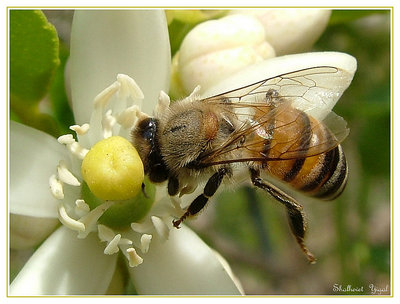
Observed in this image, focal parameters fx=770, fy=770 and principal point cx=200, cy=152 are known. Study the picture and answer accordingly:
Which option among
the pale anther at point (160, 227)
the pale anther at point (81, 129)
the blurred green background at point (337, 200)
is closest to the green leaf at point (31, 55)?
the blurred green background at point (337, 200)

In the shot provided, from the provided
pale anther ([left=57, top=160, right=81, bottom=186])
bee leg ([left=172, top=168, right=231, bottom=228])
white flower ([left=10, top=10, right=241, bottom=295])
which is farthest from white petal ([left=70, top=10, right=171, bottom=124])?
bee leg ([left=172, top=168, right=231, bottom=228])

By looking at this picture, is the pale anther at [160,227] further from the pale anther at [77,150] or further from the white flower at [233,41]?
the white flower at [233,41]

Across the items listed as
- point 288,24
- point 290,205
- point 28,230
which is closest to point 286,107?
point 290,205

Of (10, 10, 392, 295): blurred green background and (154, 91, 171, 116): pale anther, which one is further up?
(154, 91, 171, 116): pale anther

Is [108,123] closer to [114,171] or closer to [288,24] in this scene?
[114,171]

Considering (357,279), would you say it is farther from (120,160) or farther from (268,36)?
(120,160)

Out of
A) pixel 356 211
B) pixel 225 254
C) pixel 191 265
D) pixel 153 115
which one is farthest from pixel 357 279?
pixel 153 115

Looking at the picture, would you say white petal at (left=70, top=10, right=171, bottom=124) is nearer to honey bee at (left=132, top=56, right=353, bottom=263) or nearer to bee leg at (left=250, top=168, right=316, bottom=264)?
honey bee at (left=132, top=56, right=353, bottom=263)
